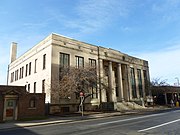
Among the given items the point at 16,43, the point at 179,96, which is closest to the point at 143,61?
the point at 179,96

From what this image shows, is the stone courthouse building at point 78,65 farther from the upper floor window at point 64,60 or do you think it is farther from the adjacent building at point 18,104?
the adjacent building at point 18,104

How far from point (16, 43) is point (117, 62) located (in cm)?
2749

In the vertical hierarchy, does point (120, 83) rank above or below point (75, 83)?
above

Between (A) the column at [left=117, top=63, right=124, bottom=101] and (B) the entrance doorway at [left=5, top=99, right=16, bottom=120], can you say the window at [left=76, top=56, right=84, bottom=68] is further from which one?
(B) the entrance doorway at [left=5, top=99, right=16, bottom=120]

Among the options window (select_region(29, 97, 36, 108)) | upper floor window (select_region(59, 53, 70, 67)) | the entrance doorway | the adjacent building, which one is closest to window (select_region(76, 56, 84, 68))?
upper floor window (select_region(59, 53, 70, 67))

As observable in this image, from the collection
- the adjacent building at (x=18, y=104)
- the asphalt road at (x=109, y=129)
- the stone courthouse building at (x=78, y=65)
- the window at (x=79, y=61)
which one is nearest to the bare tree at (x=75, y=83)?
the stone courthouse building at (x=78, y=65)

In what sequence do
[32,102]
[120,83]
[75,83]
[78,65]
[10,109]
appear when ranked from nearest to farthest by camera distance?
[10,109] < [32,102] < [75,83] < [78,65] < [120,83]

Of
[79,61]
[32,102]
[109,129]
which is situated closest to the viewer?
[109,129]

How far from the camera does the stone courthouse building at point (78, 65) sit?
2858cm

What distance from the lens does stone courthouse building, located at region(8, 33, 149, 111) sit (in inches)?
1125

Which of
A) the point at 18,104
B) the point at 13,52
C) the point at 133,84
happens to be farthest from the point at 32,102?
the point at 133,84

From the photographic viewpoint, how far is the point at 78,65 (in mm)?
31609

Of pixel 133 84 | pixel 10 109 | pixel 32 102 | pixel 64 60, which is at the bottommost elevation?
pixel 10 109

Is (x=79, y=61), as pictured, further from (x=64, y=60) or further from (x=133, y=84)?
(x=133, y=84)
